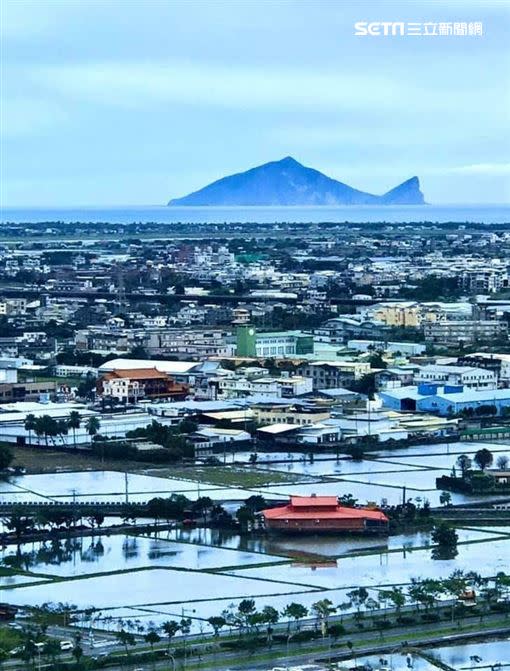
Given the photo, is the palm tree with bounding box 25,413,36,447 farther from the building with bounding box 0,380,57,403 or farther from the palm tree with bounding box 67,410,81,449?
the building with bounding box 0,380,57,403

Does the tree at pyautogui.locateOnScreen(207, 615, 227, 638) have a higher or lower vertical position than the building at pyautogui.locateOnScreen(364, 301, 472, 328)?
lower

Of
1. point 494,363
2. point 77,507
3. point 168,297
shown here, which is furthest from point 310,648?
point 168,297

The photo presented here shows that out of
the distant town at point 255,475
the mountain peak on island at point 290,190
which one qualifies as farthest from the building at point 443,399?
the mountain peak on island at point 290,190

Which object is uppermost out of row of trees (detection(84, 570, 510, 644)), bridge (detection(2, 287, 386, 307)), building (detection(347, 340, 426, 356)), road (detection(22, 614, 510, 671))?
→ bridge (detection(2, 287, 386, 307))

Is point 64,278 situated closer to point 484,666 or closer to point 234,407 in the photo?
point 234,407

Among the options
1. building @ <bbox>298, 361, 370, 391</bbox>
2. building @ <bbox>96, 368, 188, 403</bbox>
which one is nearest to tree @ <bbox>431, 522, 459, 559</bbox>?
building @ <bbox>96, 368, 188, 403</bbox>

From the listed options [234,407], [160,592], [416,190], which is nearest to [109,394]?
[234,407]
